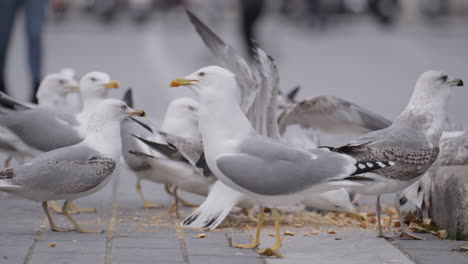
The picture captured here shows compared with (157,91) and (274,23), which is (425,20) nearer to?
(274,23)

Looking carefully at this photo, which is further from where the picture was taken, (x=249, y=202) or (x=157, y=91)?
(x=157, y=91)

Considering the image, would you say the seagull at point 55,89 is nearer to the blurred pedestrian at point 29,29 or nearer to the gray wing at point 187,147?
the gray wing at point 187,147

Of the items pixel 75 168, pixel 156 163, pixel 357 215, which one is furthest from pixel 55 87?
pixel 357 215

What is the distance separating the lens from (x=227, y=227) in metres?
7.16

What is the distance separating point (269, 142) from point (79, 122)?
2293 mm

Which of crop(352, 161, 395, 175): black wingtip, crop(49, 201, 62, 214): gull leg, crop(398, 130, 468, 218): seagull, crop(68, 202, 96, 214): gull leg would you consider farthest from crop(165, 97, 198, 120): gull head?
crop(352, 161, 395, 175): black wingtip

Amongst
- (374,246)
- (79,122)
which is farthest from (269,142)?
(79,122)

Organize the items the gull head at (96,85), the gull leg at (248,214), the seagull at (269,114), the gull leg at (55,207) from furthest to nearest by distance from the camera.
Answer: the gull head at (96,85) → the gull leg at (55,207) → the gull leg at (248,214) → the seagull at (269,114)

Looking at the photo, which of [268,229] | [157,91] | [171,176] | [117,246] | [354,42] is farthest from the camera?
[354,42]

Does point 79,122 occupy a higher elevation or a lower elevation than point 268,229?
higher

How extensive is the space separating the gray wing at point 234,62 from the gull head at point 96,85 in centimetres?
85

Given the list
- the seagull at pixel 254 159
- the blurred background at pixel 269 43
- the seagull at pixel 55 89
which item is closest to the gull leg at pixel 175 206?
the seagull at pixel 254 159

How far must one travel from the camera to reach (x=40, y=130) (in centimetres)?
802

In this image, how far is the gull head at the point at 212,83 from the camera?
6371mm
